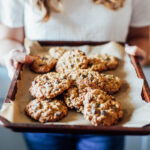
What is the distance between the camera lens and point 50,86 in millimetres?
847

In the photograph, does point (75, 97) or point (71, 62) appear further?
point (71, 62)

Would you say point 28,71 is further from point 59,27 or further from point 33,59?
point 59,27

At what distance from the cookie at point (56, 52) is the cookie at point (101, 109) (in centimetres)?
37

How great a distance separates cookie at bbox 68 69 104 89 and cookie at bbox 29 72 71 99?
1.3 inches

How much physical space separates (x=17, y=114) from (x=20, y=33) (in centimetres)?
78

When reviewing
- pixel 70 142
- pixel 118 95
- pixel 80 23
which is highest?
pixel 80 23

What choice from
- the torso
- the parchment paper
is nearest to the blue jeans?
the parchment paper

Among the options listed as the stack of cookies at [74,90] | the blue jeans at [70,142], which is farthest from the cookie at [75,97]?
the blue jeans at [70,142]

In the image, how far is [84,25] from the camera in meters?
1.31

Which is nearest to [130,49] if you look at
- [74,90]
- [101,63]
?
[101,63]

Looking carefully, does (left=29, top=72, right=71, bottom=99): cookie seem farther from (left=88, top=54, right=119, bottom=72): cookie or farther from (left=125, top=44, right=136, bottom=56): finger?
(left=125, top=44, right=136, bottom=56): finger

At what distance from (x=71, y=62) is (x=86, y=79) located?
17 centimetres

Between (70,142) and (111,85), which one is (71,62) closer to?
(111,85)

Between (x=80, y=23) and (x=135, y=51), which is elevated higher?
(x=80, y=23)
